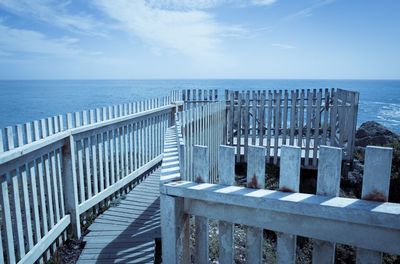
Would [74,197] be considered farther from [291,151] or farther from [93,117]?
[291,151]

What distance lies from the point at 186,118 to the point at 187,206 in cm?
308

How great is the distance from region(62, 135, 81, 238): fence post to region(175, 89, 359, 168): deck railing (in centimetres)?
604

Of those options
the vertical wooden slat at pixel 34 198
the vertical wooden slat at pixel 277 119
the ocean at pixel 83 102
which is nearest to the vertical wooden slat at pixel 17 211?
the vertical wooden slat at pixel 34 198

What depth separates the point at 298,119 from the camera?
9266 mm

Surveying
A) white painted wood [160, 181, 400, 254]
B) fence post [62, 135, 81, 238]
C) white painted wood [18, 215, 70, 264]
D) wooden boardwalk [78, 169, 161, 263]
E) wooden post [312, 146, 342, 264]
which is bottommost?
wooden boardwalk [78, 169, 161, 263]

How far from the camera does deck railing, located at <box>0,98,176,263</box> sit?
3.14 metres

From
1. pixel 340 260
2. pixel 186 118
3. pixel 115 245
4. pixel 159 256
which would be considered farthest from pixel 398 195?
pixel 115 245

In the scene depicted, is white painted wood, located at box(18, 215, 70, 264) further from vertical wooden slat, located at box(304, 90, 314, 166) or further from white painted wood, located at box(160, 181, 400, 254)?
vertical wooden slat, located at box(304, 90, 314, 166)

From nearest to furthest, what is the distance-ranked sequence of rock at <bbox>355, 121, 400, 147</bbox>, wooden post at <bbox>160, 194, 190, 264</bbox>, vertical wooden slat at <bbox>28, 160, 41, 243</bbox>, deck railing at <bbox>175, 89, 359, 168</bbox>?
1. wooden post at <bbox>160, 194, 190, 264</bbox>
2. vertical wooden slat at <bbox>28, 160, 41, 243</bbox>
3. deck railing at <bbox>175, 89, 359, 168</bbox>
4. rock at <bbox>355, 121, 400, 147</bbox>

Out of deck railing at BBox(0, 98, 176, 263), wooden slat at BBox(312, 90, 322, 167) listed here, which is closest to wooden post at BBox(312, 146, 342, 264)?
deck railing at BBox(0, 98, 176, 263)

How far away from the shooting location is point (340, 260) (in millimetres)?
4996

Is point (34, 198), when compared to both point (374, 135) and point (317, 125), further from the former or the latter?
point (374, 135)

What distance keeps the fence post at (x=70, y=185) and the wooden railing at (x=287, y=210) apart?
2.66m

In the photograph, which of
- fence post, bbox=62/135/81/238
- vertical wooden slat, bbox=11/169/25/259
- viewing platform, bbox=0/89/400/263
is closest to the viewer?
viewing platform, bbox=0/89/400/263
